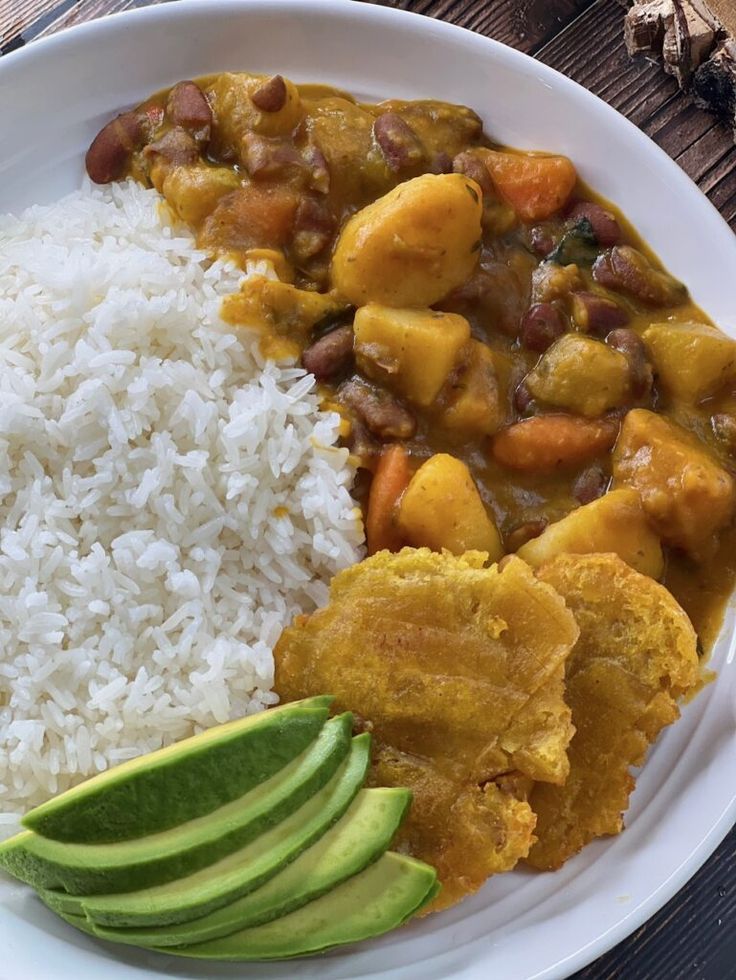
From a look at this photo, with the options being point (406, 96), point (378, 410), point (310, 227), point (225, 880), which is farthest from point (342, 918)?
point (406, 96)

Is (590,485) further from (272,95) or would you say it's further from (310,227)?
(272,95)

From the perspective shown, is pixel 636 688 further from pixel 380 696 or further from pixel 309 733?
pixel 309 733

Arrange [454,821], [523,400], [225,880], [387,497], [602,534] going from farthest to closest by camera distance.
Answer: [523,400] < [387,497] < [602,534] < [454,821] < [225,880]

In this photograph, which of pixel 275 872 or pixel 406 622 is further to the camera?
pixel 406 622

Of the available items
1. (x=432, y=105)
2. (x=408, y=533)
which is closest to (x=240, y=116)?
(x=432, y=105)

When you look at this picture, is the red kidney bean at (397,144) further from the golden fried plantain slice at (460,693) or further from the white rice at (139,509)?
the golden fried plantain slice at (460,693)

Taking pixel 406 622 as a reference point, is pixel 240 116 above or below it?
above
